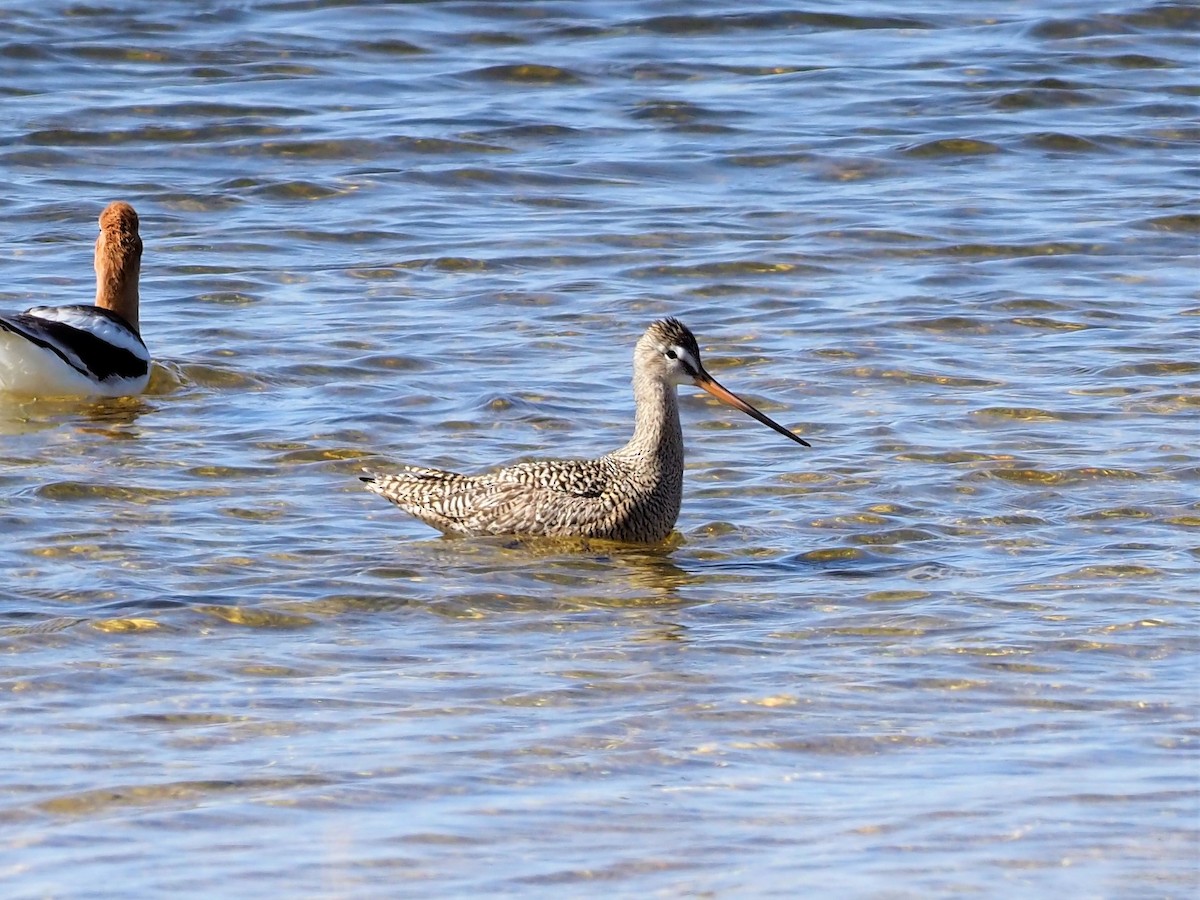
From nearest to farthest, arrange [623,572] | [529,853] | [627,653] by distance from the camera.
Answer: [529,853] → [627,653] → [623,572]

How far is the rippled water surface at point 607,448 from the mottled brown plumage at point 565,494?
0.14 metres

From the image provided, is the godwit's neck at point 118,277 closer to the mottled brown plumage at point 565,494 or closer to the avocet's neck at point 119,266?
the avocet's neck at point 119,266

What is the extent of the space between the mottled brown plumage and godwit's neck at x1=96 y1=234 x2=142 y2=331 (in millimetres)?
3828

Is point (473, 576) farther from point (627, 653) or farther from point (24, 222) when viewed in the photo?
point (24, 222)

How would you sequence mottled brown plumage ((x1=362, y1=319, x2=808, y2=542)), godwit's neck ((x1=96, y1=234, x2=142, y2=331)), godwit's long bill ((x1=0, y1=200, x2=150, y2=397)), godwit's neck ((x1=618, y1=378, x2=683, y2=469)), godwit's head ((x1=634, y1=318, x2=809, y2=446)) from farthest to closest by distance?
godwit's neck ((x1=96, y1=234, x2=142, y2=331)) → godwit's long bill ((x1=0, y1=200, x2=150, y2=397)) → godwit's head ((x1=634, y1=318, x2=809, y2=446)) → godwit's neck ((x1=618, y1=378, x2=683, y2=469)) → mottled brown plumage ((x1=362, y1=319, x2=808, y2=542))

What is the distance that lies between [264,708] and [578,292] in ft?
22.7

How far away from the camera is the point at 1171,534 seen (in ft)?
29.8

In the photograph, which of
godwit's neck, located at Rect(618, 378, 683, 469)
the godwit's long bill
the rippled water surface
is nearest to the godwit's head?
godwit's neck, located at Rect(618, 378, 683, 469)

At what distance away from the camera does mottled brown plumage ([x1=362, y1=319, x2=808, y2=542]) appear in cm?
921

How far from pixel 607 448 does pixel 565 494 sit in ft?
5.25

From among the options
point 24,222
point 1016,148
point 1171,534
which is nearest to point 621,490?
point 1171,534

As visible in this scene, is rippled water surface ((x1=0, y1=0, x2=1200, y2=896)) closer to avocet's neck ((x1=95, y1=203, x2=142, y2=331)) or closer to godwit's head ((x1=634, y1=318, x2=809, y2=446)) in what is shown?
avocet's neck ((x1=95, y1=203, x2=142, y2=331))

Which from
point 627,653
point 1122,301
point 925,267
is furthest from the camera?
point 925,267

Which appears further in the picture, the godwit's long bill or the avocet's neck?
the avocet's neck
